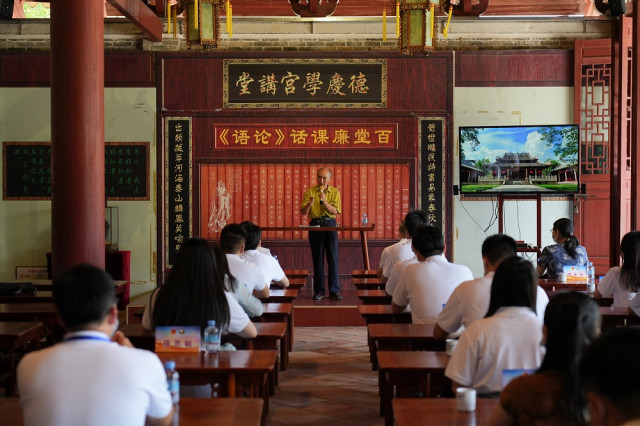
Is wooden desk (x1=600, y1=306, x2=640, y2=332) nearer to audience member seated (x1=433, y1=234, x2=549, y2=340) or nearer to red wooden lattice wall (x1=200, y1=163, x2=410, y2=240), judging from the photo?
audience member seated (x1=433, y1=234, x2=549, y2=340)

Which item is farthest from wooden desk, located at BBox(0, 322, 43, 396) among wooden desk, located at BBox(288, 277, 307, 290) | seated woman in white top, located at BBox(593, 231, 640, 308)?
seated woman in white top, located at BBox(593, 231, 640, 308)

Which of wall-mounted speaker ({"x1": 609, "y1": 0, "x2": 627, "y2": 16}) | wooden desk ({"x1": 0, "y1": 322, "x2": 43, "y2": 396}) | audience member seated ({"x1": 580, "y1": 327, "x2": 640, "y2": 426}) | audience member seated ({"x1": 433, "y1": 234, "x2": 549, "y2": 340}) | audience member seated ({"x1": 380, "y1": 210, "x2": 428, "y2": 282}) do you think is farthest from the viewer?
wall-mounted speaker ({"x1": 609, "y1": 0, "x2": 627, "y2": 16})

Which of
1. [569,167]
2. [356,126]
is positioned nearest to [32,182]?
[356,126]

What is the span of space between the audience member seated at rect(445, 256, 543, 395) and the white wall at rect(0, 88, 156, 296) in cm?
738

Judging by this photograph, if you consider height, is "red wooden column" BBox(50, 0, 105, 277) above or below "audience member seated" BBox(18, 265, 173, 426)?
above

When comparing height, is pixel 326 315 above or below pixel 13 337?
below

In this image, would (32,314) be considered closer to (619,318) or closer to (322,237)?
(619,318)

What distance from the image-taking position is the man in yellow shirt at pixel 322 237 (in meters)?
8.73

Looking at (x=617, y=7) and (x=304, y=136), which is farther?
(x=304, y=136)

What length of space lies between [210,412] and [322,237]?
241 inches

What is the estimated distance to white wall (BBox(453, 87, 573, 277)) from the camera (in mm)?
9883

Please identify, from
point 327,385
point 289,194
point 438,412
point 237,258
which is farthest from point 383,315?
point 289,194

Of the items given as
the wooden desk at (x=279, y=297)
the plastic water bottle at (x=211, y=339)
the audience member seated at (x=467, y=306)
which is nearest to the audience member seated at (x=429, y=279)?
the audience member seated at (x=467, y=306)

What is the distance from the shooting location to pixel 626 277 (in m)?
5.34
